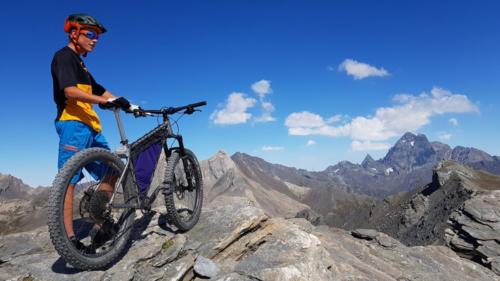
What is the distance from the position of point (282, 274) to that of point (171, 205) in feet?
10.8

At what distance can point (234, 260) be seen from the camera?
10.1 m

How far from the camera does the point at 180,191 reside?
35.2 ft

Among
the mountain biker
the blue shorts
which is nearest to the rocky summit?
the mountain biker

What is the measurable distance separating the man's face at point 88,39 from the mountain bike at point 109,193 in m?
1.61

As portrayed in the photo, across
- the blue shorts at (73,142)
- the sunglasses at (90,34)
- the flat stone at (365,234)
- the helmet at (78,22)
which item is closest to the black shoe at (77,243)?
the blue shorts at (73,142)

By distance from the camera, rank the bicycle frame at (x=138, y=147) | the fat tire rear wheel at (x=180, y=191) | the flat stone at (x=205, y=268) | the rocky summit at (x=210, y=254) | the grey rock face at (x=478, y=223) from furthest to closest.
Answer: the grey rock face at (x=478, y=223) → the fat tire rear wheel at (x=180, y=191) → the flat stone at (x=205, y=268) → the rocky summit at (x=210, y=254) → the bicycle frame at (x=138, y=147)

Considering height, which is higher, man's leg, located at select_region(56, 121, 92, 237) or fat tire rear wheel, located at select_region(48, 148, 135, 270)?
man's leg, located at select_region(56, 121, 92, 237)

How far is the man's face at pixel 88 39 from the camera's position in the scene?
321 inches

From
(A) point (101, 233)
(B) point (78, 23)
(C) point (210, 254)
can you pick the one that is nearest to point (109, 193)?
(A) point (101, 233)

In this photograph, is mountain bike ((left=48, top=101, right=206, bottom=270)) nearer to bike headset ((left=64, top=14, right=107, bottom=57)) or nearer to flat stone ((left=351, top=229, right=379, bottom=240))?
bike headset ((left=64, top=14, right=107, bottom=57))

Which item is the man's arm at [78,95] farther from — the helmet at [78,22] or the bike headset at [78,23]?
the helmet at [78,22]

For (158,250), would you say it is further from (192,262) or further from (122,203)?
(122,203)

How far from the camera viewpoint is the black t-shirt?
7.64 metres

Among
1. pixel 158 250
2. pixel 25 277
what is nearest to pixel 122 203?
pixel 158 250
